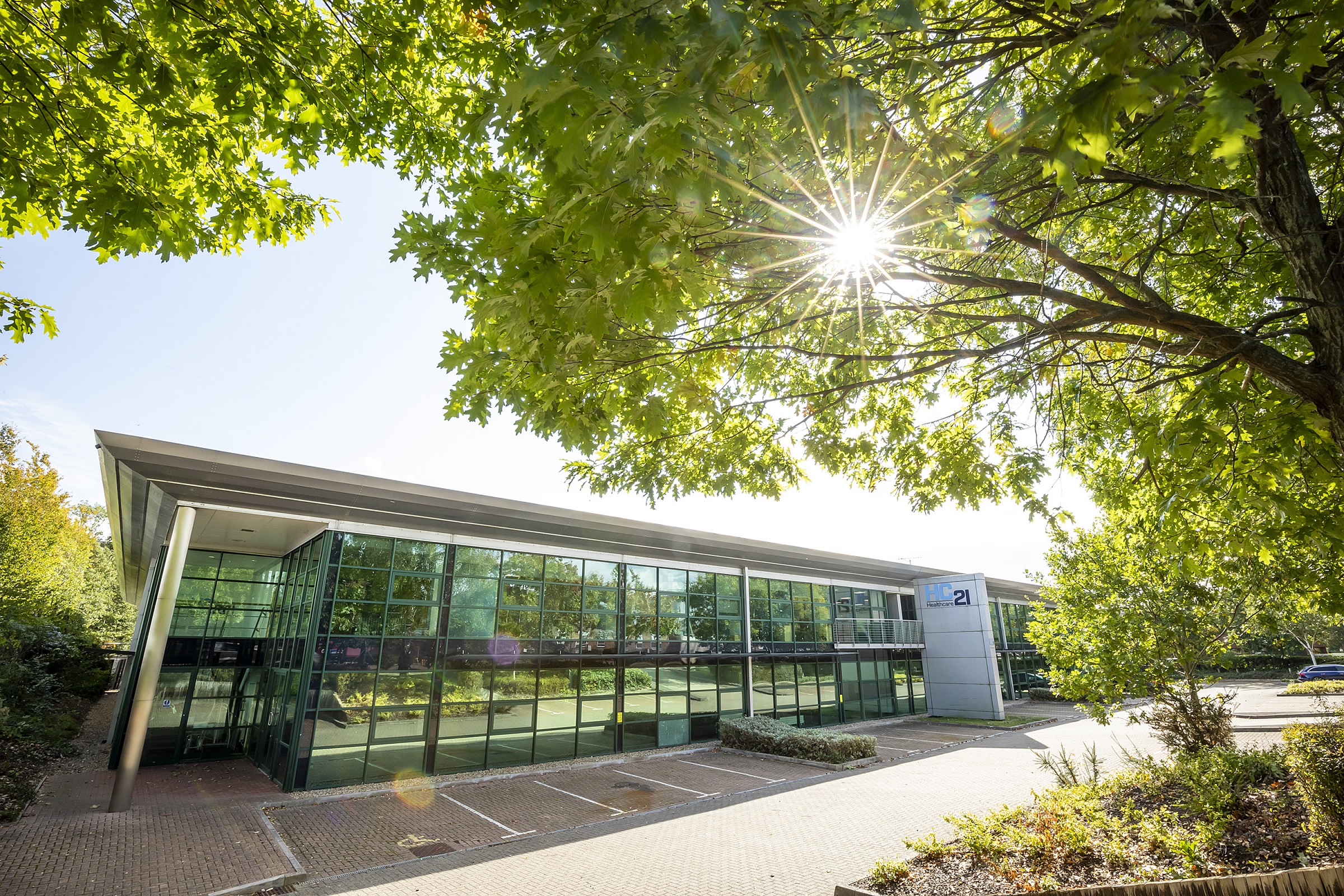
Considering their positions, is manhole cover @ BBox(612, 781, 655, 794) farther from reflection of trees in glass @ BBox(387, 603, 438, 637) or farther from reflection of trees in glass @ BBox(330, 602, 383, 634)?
reflection of trees in glass @ BBox(330, 602, 383, 634)

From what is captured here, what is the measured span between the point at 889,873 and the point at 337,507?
12438 mm

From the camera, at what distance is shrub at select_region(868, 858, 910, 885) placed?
7.06 metres

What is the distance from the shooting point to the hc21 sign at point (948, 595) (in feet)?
94.4

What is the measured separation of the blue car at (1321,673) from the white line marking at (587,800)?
45.4 meters

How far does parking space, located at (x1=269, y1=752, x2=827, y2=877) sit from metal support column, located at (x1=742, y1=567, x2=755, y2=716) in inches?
170

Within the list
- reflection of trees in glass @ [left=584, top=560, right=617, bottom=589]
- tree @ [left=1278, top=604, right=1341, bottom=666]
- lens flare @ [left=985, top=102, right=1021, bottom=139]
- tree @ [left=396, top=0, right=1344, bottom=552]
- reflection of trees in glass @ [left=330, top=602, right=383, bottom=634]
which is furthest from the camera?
tree @ [left=1278, top=604, right=1341, bottom=666]

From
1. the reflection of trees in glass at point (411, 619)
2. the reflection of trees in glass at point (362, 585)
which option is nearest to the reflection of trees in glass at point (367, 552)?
the reflection of trees in glass at point (362, 585)

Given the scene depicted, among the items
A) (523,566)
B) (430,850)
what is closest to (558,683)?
(523,566)

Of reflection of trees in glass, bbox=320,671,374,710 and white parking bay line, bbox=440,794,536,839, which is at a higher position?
reflection of trees in glass, bbox=320,671,374,710

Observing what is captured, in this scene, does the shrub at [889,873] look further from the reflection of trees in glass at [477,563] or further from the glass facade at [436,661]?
the reflection of trees in glass at [477,563]

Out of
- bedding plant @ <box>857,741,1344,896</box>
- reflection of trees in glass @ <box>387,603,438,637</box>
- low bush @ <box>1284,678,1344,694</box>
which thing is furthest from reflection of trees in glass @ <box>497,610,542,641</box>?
low bush @ <box>1284,678,1344,694</box>

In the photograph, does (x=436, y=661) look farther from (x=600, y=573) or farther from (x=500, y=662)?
(x=600, y=573)

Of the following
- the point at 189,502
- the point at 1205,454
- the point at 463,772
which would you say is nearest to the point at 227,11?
the point at 1205,454

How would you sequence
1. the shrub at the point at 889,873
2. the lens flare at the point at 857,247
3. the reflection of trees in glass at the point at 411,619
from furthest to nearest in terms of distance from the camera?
the reflection of trees in glass at the point at 411,619 → the shrub at the point at 889,873 → the lens flare at the point at 857,247
